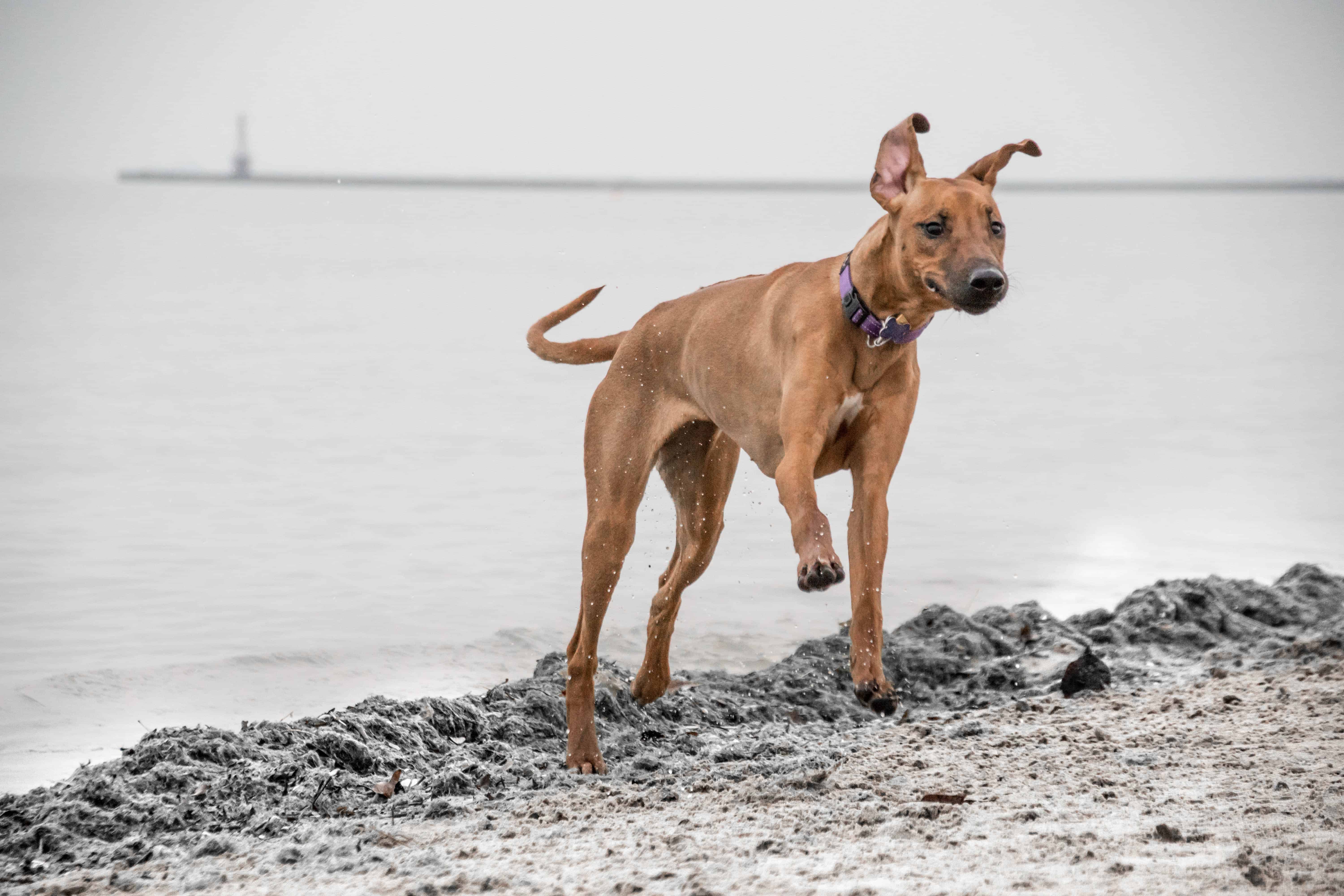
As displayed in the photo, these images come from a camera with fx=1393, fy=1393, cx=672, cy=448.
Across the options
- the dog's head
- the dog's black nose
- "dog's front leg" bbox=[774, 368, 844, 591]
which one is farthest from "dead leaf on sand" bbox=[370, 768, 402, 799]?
the dog's black nose

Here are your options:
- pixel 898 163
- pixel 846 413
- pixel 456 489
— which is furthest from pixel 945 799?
pixel 456 489

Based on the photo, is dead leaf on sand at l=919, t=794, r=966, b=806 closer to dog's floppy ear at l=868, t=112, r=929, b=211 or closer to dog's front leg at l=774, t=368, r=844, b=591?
dog's front leg at l=774, t=368, r=844, b=591

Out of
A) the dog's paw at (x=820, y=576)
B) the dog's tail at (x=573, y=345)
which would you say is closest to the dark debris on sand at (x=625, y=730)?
the dog's paw at (x=820, y=576)

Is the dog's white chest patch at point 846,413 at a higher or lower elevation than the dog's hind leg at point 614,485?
higher

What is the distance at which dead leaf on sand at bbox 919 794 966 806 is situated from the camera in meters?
3.88

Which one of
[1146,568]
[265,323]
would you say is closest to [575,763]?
[1146,568]

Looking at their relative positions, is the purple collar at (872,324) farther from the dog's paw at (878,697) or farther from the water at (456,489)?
the dog's paw at (878,697)

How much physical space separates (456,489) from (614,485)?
183 inches

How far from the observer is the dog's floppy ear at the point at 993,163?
4301mm

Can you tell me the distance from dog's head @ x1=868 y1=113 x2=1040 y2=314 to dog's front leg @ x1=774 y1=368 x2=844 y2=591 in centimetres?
41

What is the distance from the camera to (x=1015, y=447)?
11305 mm

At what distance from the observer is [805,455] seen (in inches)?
161

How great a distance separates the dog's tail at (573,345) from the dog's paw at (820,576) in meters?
1.82

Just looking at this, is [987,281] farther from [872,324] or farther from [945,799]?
[945,799]
